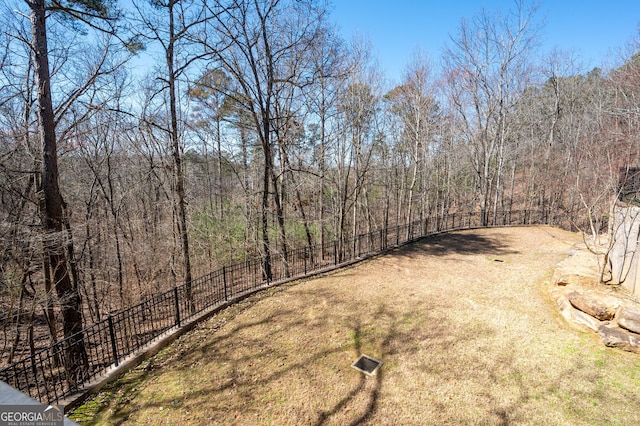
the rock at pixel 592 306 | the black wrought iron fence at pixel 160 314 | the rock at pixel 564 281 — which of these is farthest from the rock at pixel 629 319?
the black wrought iron fence at pixel 160 314

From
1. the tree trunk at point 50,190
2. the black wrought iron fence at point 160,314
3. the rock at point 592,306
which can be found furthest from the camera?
the rock at point 592,306

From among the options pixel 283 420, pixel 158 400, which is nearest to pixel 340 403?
pixel 283 420

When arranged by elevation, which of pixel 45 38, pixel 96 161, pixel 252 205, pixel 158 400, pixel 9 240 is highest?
pixel 45 38

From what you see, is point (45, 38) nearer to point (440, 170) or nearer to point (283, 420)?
point (283, 420)

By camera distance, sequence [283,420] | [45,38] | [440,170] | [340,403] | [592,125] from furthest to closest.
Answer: [440,170], [592,125], [45,38], [340,403], [283,420]

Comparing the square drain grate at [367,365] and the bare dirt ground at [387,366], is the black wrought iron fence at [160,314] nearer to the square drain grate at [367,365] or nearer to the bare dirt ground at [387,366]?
the bare dirt ground at [387,366]

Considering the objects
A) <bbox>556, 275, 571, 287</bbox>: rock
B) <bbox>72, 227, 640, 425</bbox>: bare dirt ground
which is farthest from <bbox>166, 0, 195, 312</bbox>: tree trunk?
<bbox>556, 275, 571, 287</bbox>: rock

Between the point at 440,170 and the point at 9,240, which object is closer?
the point at 9,240
